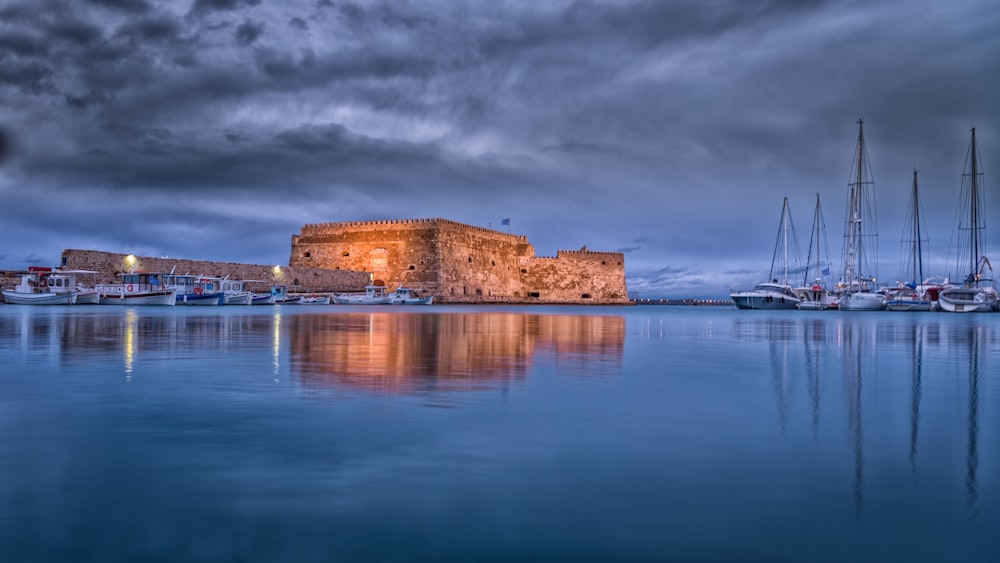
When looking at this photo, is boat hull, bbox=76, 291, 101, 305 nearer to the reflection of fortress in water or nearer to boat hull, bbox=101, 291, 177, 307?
boat hull, bbox=101, 291, 177, 307

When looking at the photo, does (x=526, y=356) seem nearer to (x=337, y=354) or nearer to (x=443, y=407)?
(x=337, y=354)

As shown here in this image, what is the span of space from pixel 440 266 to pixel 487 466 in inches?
1725

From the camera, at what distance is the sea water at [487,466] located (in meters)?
2.12

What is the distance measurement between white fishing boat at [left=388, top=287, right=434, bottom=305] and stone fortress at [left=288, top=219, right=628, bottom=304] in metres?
1.15

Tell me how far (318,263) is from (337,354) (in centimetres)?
4559

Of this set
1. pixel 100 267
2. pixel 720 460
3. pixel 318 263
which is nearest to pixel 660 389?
pixel 720 460

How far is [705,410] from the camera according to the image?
15.2 feet

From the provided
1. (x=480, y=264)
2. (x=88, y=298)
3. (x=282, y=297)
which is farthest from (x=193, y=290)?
(x=480, y=264)

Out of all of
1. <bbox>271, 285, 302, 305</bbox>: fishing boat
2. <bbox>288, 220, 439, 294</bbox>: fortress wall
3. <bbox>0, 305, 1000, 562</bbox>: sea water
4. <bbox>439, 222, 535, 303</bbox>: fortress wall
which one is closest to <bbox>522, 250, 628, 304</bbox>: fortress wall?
<bbox>439, 222, 535, 303</bbox>: fortress wall

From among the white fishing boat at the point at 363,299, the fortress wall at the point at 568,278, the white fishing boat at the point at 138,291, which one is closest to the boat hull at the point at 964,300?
the fortress wall at the point at 568,278

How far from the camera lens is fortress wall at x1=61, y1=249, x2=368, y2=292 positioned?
31.2 m

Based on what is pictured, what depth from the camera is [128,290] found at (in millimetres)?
29891

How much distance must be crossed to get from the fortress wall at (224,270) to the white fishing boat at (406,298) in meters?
4.58

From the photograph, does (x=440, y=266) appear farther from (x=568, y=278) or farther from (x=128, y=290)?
(x=128, y=290)
